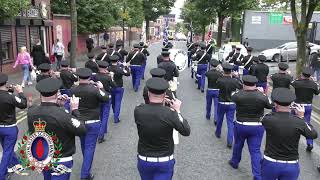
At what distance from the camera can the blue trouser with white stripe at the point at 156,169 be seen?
17.7 feet

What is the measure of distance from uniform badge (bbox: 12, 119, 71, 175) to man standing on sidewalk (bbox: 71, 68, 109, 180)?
1936 millimetres

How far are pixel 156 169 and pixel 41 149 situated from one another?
58.8 inches

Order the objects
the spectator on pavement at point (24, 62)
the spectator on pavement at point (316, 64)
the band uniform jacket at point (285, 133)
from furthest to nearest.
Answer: the spectator on pavement at point (316, 64), the spectator on pavement at point (24, 62), the band uniform jacket at point (285, 133)

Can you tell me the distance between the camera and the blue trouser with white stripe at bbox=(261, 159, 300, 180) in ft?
18.7

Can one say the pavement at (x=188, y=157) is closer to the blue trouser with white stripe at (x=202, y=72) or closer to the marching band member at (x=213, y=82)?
the marching band member at (x=213, y=82)

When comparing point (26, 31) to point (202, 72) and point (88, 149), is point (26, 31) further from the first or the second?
point (88, 149)

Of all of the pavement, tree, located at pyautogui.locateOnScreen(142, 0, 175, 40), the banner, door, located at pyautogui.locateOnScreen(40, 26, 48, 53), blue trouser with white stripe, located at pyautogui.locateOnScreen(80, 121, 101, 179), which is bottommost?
the pavement

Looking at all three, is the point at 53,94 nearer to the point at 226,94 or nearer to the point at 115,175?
the point at 115,175

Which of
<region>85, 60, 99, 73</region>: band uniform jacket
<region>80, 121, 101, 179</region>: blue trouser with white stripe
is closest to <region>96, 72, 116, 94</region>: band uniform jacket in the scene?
<region>80, 121, 101, 179</region>: blue trouser with white stripe

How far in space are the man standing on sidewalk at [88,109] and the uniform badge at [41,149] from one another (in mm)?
1936

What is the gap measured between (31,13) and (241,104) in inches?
728

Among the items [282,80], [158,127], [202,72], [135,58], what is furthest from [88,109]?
[202,72]

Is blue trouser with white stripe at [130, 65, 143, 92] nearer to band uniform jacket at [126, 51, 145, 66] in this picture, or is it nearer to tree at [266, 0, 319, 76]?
band uniform jacket at [126, 51, 145, 66]

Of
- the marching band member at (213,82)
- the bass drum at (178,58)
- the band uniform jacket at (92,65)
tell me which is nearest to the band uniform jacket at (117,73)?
the band uniform jacket at (92,65)
